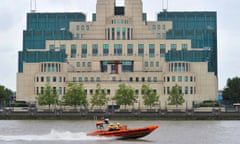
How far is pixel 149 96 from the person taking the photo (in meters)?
165

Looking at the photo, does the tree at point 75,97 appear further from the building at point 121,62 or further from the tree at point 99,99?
the building at point 121,62

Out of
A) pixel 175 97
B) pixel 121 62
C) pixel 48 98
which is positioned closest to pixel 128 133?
pixel 48 98

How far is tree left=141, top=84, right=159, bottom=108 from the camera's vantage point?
163500mm

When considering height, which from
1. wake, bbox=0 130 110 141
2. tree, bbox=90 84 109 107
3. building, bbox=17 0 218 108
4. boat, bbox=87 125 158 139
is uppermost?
building, bbox=17 0 218 108

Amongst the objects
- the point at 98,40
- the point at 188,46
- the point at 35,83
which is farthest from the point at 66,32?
the point at 188,46

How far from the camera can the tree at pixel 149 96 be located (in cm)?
16350

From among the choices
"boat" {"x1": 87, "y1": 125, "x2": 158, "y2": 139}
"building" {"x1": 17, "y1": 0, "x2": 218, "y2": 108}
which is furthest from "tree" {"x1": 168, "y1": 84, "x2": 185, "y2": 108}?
"boat" {"x1": 87, "y1": 125, "x2": 158, "y2": 139}

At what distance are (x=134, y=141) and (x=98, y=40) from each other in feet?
380

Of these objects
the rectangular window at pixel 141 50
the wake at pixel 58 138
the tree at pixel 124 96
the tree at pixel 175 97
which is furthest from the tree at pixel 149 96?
the wake at pixel 58 138

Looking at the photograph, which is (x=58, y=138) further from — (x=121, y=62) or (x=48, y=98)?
(x=121, y=62)

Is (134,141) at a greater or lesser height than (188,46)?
lesser

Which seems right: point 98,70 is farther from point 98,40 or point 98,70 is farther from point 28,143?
point 28,143

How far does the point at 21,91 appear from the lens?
18675 centimetres

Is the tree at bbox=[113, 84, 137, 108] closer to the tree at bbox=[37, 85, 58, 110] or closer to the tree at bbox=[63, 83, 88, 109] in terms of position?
the tree at bbox=[63, 83, 88, 109]
